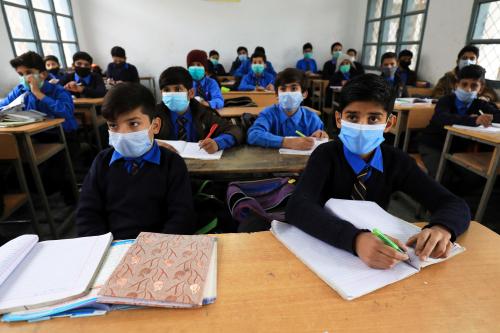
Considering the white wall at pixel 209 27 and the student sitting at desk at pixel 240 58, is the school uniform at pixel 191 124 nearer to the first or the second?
the student sitting at desk at pixel 240 58

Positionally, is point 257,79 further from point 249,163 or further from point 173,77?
point 249,163

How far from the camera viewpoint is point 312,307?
0.57 meters

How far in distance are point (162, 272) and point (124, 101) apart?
79 centimetres

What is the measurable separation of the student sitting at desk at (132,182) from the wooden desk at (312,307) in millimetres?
593

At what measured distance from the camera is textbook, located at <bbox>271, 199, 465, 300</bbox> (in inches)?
24.7

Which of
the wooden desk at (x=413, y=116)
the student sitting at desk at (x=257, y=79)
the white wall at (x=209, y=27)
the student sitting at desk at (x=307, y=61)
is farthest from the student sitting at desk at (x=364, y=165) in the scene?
the white wall at (x=209, y=27)

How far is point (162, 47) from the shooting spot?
7410mm

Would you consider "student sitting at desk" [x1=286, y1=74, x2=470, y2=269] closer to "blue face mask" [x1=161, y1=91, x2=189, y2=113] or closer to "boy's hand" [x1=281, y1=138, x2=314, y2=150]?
"boy's hand" [x1=281, y1=138, x2=314, y2=150]

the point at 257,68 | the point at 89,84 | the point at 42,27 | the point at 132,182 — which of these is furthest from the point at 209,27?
the point at 132,182

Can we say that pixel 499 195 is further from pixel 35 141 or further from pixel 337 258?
pixel 35 141

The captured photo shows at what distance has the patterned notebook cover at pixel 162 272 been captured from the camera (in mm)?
570

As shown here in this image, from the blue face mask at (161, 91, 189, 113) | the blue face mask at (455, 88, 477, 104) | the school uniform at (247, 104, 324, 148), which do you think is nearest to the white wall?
the blue face mask at (455, 88, 477, 104)

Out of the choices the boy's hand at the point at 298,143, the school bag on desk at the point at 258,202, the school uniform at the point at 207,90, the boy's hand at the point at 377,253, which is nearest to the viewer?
the boy's hand at the point at 377,253

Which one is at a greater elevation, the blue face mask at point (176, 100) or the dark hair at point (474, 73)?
the dark hair at point (474, 73)
